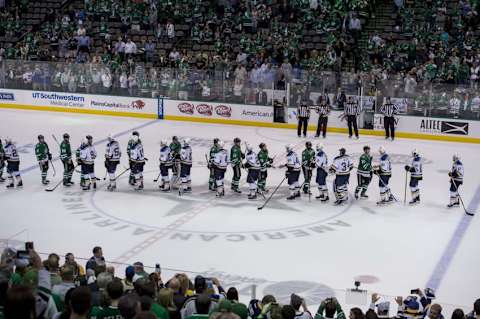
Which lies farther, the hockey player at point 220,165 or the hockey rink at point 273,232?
the hockey player at point 220,165

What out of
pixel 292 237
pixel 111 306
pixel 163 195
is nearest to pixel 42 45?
pixel 163 195

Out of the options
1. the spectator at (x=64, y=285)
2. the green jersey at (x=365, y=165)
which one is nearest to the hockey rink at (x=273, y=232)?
the green jersey at (x=365, y=165)

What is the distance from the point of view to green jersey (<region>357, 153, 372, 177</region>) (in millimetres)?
16594

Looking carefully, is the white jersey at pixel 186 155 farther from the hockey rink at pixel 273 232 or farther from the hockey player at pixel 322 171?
the hockey player at pixel 322 171

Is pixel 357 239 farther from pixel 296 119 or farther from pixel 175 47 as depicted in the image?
pixel 175 47

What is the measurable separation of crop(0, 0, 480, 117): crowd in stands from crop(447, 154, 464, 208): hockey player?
7.11m

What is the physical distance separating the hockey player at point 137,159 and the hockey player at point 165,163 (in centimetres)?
46

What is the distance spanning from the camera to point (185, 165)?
674 inches

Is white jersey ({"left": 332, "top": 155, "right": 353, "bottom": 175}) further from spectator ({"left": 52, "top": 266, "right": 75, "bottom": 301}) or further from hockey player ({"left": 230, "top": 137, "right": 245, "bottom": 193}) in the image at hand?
spectator ({"left": 52, "top": 266, "right": 75, "bottom": 301})

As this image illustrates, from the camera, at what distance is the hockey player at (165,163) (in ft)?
56.3

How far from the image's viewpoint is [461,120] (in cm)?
2278

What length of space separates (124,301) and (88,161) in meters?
11.8

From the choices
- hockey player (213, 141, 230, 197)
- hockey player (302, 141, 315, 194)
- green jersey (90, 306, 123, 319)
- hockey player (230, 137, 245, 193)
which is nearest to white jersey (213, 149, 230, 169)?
hockey player (213, 141, 230, 197)

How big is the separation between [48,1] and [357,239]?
73.9ft
